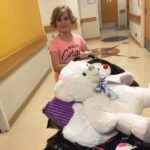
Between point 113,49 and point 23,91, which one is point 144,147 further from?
point 113,49

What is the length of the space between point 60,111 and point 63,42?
30.2 inches

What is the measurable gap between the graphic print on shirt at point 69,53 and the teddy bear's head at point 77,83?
0.62 m

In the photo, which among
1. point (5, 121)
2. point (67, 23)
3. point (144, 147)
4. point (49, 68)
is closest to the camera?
point (144, 147)

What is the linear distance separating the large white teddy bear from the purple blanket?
26 millimetres

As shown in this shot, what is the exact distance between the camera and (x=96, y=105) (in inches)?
39.4

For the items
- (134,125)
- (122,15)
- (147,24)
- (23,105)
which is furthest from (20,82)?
(122,15)

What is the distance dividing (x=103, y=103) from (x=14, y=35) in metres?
2.20

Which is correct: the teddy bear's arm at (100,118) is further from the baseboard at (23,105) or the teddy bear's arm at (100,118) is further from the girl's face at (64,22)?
the baseboard at (23,105)

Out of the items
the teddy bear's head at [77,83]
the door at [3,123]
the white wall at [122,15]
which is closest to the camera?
the teddy bear's head at [77,83]

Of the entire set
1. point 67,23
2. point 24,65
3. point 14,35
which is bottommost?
point 24,65

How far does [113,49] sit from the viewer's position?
5.71 metres

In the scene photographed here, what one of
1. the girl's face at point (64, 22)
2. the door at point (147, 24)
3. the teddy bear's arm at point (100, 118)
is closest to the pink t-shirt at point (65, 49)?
the girl's face at point (64, 22)

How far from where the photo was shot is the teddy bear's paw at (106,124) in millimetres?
922

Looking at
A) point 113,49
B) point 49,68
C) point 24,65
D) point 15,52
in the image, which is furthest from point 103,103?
point 113,49
